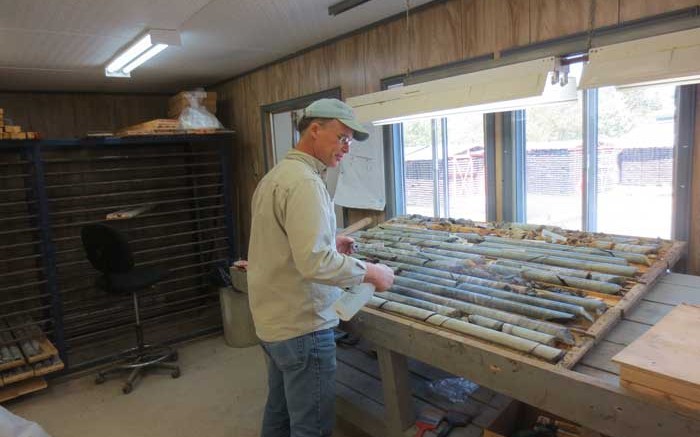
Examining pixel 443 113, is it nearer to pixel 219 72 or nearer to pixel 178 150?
pixel 219 72

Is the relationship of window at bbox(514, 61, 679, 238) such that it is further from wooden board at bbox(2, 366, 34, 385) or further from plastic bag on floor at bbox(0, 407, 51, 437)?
wooden board at bbox(2, 366, 34, 385)

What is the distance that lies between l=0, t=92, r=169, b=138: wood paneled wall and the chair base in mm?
2541

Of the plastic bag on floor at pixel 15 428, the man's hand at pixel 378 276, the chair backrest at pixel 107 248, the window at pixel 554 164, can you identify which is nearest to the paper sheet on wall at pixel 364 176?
the window at pixel 554 164

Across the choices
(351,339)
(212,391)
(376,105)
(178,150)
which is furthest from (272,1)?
(178,150)

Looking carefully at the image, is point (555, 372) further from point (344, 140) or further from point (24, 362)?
point (24, 362)

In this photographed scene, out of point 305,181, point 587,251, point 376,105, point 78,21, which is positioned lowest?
point 587,251

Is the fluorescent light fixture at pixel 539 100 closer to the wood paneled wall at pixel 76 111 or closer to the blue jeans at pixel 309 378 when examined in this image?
the blue jeans at pixel 309 378

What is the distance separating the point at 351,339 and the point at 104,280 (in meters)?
2.09

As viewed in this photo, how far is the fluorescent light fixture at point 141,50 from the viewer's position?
3102mm

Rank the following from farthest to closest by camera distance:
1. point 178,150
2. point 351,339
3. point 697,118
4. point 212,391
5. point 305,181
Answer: point 178,150 → point 212,391 → point 351,339 → point 697,118 → point 305,181

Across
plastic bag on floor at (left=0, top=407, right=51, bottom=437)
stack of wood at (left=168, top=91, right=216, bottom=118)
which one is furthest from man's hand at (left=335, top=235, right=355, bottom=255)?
stack of wood at (left=168, top=91, right=216, bottom=118)

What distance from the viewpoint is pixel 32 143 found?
3705 millimetres

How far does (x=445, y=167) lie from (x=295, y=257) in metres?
1.90

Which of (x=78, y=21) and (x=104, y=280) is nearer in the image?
(x=78, y=21)
